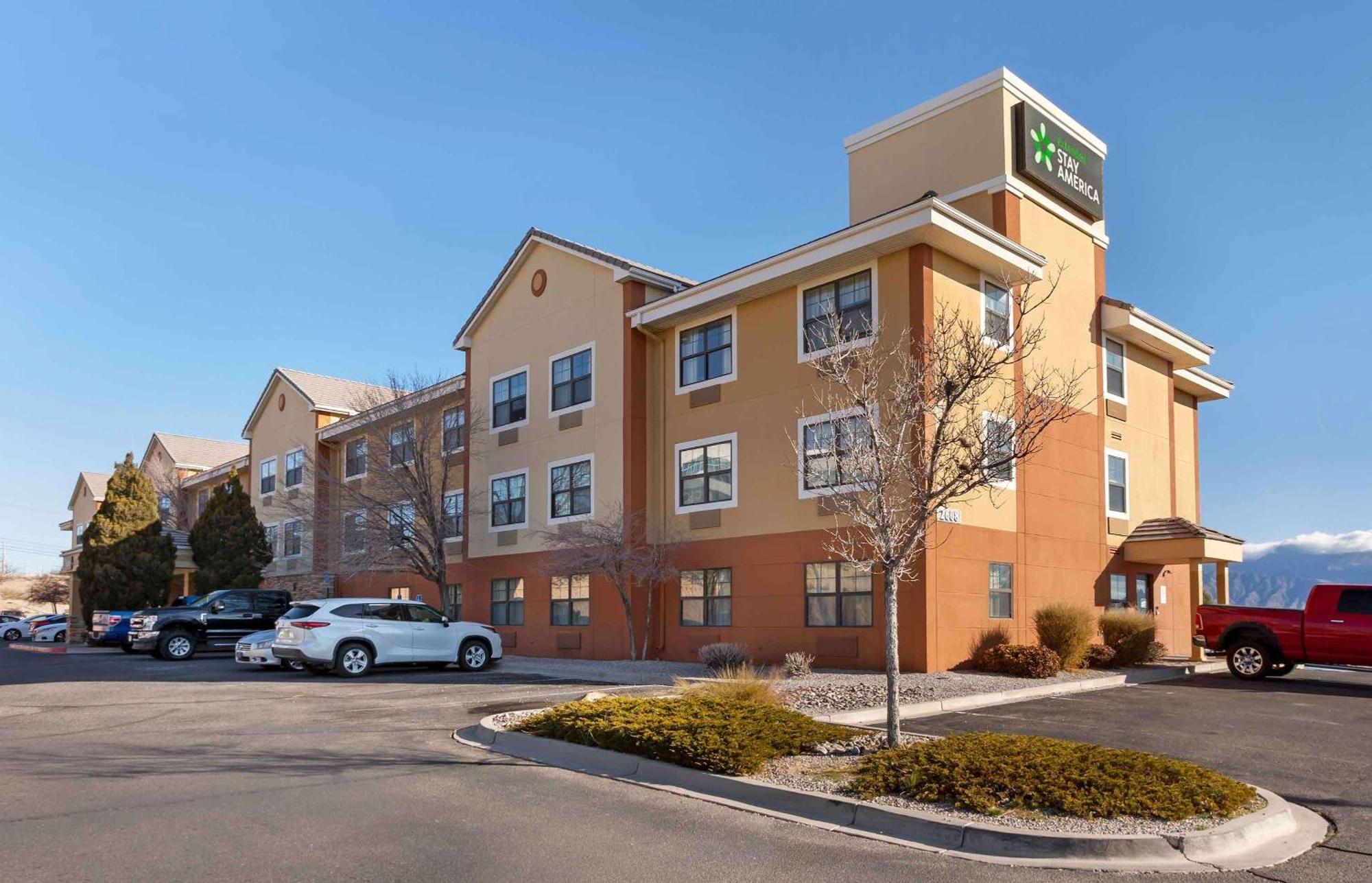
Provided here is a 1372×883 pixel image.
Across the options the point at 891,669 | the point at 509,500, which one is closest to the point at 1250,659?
the point at 891,669

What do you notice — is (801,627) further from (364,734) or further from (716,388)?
(364,734)

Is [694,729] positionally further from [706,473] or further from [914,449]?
[706,473]

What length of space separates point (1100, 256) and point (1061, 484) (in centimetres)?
664

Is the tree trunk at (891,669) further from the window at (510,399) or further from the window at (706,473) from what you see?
the window at (510,399)

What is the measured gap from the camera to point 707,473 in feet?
82.5

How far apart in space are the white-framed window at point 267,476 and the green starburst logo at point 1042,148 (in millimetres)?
35453

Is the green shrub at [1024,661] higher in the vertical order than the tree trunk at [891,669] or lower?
lower

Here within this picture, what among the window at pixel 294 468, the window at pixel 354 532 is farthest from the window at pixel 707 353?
the window at pixel 294 468

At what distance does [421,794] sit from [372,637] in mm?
12818

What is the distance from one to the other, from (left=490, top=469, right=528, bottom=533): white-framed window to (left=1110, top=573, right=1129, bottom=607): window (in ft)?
50.2

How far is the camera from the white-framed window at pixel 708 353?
24.9 m

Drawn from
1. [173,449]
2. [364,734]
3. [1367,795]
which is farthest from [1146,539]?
[173,449]

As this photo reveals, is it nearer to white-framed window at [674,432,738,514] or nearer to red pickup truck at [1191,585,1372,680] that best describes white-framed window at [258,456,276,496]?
white-framed window at [674,432,738,514]

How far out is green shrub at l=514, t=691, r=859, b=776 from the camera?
32.5ft
